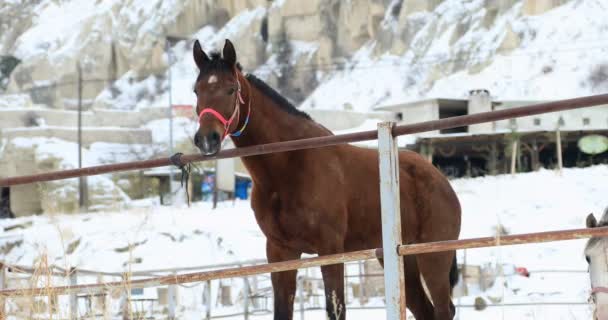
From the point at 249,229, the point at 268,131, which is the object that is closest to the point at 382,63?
the point at 249,229

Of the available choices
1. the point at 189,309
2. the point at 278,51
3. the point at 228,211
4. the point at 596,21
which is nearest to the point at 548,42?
the point at 596,21

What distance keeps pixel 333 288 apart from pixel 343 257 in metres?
1.36

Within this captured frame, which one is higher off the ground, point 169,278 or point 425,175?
point 425,175

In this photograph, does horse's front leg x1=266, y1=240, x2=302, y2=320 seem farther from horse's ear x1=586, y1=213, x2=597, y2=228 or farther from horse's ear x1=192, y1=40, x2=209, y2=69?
horse's ear x1=586, y1=213, x2=597, y2=228

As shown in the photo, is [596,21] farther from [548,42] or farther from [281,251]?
[281,251]

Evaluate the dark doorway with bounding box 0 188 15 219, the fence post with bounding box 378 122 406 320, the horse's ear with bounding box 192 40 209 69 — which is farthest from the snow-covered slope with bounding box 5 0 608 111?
the fence post with bounding box 378 122 406 320

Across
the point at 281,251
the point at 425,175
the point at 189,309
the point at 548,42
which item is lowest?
the point at 189,309

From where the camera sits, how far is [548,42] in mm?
72000

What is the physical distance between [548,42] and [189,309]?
61.6 m

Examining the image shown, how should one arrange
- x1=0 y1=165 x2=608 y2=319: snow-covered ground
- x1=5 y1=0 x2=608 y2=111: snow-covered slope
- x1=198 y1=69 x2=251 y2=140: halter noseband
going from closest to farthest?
x1=198 y1=69 x2=251 y2=140: halter noseband → x1=0 y1=165 x2=608 y2=319: snow-covered ground → x1=5 y1=0 x2=608 y2=111: snow-covered slope

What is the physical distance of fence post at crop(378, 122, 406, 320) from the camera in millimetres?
3537

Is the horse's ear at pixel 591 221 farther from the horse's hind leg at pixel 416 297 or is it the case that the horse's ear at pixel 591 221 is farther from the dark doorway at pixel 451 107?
the dark doorway at pixel 451 107

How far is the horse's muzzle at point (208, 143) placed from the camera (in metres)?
4.33

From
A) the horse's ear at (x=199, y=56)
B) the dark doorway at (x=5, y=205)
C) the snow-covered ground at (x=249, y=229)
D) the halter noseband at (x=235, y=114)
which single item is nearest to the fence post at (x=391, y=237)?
the halter noseband at (x=235, y=114)
